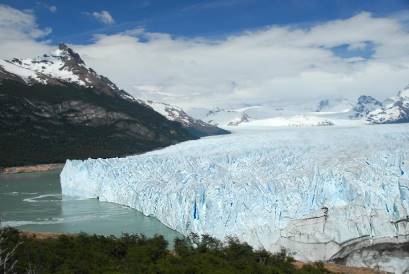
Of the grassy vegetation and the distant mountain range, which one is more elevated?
the distant mountain range

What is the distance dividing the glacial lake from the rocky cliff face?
28.0 m

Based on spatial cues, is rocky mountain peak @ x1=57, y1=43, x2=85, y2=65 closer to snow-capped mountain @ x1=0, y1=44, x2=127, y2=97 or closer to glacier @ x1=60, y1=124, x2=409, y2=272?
snow-capped mountain @ x1=0, y1=44, x2=127, y2=97

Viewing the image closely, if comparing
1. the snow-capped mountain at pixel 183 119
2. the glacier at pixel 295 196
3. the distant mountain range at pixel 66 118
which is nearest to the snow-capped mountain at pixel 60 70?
the distant mountain range at pixel 66 118

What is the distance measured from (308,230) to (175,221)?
8209 mm

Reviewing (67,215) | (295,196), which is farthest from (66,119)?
(295,196)

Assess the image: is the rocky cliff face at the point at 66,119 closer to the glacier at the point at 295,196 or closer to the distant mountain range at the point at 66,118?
the distant mountain range at the point at 66,118

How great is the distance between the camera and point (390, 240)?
2127cm

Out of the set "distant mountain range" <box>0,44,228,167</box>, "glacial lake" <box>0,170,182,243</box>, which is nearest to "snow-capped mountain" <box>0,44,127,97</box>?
"distant mountain range" <box>0,44,228,167</box>

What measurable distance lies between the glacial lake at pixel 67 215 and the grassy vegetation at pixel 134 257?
664 cm

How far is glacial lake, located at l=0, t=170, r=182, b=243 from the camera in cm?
2981

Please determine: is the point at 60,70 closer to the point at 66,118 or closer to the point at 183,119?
the point at 66,118

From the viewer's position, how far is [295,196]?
23.1 meters

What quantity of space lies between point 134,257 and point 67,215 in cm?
1760

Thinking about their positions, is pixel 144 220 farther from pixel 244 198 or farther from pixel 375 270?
pixel 375 270
